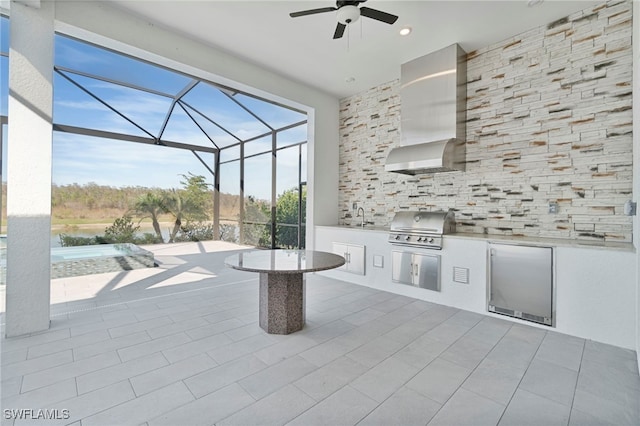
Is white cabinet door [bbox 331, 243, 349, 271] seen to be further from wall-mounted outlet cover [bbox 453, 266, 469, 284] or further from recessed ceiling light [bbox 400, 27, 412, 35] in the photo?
recessed ceiling light [bbox 400, 27, 412, 35]

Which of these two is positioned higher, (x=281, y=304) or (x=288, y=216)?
(x=288, y=216)

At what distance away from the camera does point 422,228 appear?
11.8 ft

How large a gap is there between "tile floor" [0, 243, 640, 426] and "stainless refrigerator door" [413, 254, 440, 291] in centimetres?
38

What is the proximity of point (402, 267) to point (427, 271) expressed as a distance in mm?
340

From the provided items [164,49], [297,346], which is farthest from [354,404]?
[164,49]

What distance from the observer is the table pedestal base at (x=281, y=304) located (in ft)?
8.27

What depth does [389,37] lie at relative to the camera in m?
3.34

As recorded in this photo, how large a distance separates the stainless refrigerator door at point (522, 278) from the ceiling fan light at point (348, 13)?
2617 millimetres

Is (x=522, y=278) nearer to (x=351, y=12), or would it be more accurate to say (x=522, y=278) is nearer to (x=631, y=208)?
(x=631, y=208)

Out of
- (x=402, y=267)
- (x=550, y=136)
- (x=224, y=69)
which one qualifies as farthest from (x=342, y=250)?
(x=224, y=69)

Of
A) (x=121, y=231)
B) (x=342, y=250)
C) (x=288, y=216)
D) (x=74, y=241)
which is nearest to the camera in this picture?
(x=342, y=250)

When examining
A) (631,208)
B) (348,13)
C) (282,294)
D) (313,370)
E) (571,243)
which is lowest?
(313,370)

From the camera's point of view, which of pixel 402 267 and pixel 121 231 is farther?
pixel 121 231

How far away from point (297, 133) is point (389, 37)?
338cm
